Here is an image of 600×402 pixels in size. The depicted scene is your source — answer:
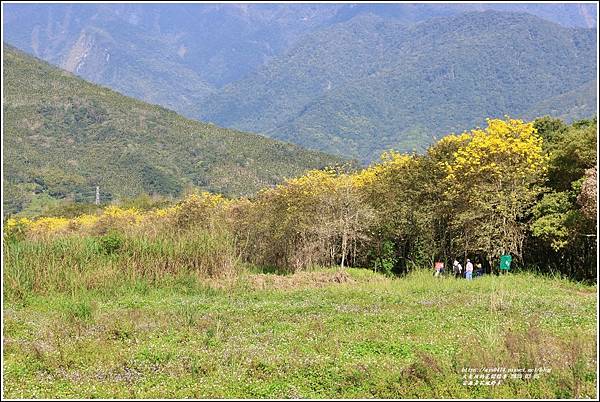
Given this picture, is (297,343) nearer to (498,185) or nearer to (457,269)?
(457,269)

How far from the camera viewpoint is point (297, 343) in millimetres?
10031

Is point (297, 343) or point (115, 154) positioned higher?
point (115, 154)

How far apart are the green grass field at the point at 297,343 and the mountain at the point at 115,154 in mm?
115819

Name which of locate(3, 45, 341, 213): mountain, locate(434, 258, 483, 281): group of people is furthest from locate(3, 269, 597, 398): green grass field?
locate(3, 45, 341, 213): mountain

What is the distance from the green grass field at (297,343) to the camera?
7.73 meters

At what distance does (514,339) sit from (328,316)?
179 inches

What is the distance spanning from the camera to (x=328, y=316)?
12.4 meters

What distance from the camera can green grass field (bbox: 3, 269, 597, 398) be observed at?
25.4 feet

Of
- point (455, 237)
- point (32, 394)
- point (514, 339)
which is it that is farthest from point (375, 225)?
point (32, 394)

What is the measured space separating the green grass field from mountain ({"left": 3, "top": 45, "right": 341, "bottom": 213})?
11582 cm

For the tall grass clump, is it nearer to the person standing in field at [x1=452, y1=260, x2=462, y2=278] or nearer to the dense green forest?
the dense green forest

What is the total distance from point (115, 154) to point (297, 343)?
565 ft

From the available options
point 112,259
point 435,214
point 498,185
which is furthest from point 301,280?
point 498,185

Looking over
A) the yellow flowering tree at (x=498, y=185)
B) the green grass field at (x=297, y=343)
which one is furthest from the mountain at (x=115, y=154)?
the green grass field at (x=297, y=343)
